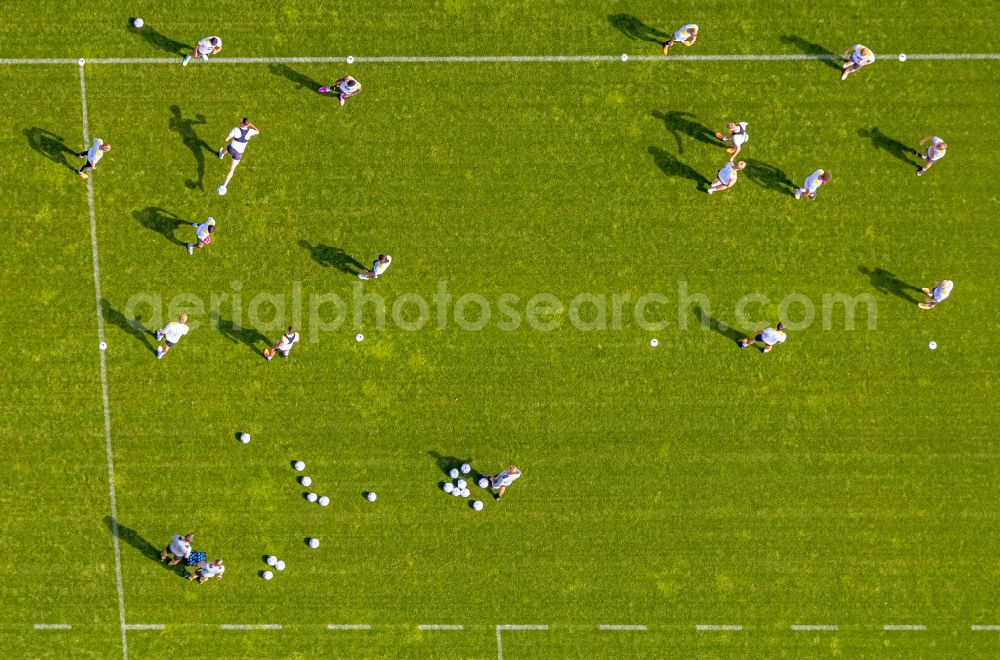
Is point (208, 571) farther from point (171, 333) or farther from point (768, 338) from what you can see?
point (768, 338)

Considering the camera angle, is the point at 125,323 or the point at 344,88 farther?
the point at 125,323

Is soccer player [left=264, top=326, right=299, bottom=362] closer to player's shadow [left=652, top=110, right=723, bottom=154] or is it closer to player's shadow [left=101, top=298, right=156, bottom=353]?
player's shadow [left=101, top=298, right=156, bottom=353]

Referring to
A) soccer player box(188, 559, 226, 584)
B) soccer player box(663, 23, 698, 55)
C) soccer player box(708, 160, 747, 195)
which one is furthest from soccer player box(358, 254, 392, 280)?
soccer player box(663, 23, 698, 55)

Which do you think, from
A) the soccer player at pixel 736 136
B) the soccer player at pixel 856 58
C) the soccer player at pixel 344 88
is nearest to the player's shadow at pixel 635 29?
the soccer player at pixel 736 136

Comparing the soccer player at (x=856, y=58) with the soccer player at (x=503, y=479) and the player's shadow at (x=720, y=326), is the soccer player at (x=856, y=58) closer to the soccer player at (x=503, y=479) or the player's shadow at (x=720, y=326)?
the player's shadow at (x=720, y=326)

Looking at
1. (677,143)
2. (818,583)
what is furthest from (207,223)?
(818,583)

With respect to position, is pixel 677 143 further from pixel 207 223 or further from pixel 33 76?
pixel 33 76

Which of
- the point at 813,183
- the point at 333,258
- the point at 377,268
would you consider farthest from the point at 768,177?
the point at 333,258
